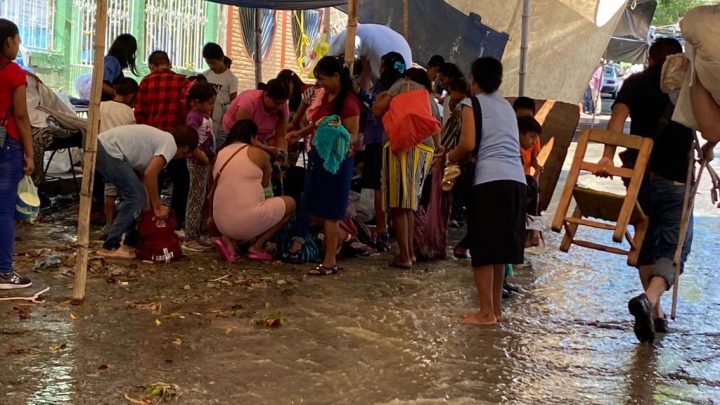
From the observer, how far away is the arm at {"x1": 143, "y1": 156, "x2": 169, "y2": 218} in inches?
271

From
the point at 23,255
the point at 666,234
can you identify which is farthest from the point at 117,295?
the point at 666,234

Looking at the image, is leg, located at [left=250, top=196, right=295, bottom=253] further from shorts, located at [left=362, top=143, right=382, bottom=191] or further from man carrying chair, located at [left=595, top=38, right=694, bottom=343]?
man carrying chair, located at [left=595, top=38, right=694, bottom=343]

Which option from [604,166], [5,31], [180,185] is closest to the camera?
[604,166]

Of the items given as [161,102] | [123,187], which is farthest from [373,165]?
[123,187]

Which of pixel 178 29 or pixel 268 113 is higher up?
pixel 178 29

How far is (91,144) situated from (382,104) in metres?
2.69

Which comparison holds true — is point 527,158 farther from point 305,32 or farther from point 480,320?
point 305,32

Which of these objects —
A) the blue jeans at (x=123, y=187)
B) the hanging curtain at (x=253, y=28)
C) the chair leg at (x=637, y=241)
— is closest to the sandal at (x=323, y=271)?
the blue jeans at (x=123, y=187)

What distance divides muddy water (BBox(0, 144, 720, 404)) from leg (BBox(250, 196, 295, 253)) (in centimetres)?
36

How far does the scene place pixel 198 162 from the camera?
791 cm

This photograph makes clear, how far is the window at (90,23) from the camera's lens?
1457cm

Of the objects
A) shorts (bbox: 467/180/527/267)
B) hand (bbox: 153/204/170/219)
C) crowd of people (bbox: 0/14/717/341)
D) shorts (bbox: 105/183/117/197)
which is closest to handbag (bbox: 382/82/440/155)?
crowd of people (bbox: 0/14/717/341)

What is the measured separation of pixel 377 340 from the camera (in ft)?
17.6

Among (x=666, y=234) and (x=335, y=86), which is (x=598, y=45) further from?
(x=666, y=234)
